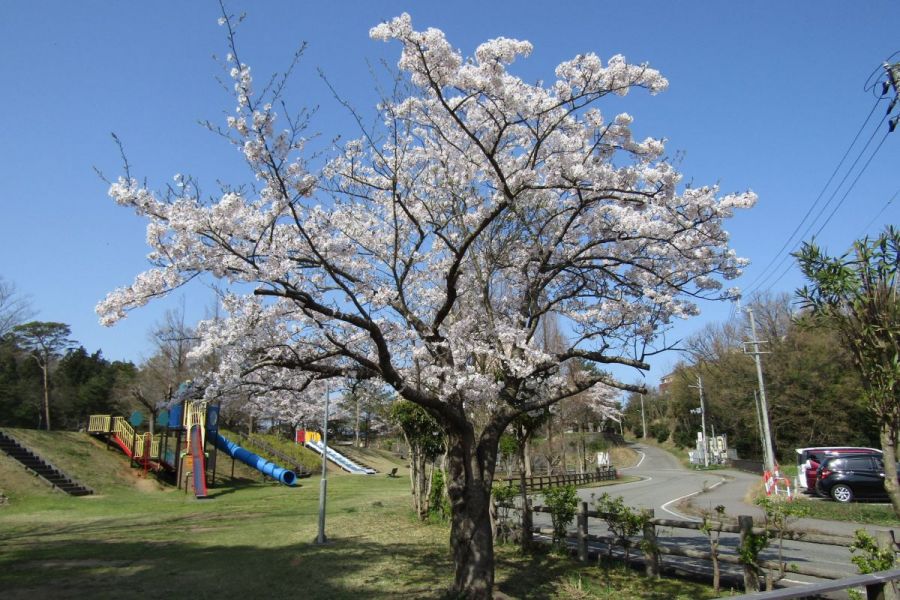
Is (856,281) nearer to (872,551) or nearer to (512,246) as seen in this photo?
(872,551)

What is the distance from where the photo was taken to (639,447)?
236 ft

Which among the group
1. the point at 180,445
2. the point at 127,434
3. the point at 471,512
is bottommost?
the point at 471,512

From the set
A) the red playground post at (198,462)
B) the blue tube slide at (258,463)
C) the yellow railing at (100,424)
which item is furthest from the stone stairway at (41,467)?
the blue tube slide at (258,463)

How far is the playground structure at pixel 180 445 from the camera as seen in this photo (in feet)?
77.7

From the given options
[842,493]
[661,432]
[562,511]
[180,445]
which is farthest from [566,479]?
[661,432]

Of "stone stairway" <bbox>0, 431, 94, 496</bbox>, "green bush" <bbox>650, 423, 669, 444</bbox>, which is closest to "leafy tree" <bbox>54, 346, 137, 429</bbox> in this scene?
"stone stairway" <bbox>0, 431, 94, 496</bbox>

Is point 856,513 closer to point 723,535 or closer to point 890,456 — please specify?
point 723,535

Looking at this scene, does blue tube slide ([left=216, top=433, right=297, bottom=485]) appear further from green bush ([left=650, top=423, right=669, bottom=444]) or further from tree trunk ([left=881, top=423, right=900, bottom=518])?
green bush ([left=650, top=423, right=669, bottom=444])

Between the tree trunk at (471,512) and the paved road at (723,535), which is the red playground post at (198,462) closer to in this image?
the paved road at (723,535)

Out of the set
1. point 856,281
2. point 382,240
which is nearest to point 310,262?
point 382,240

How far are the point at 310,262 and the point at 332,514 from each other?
11.1m

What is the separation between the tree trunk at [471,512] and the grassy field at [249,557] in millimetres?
823

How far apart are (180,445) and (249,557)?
19108 mm

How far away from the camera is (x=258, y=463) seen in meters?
30.1
